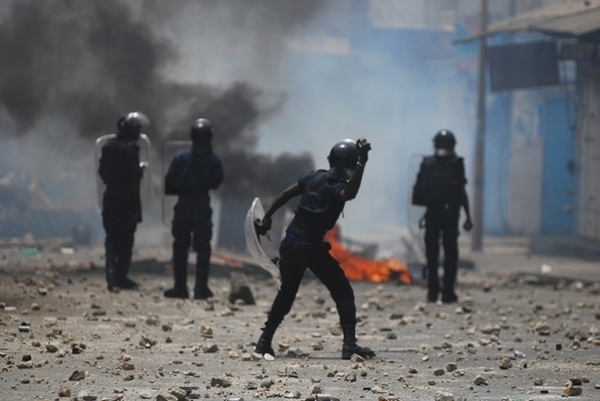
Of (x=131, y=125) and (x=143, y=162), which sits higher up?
(x=131, y=125)

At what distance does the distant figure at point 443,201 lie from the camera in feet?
Result: 39.2

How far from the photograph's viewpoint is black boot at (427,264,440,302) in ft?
39.9

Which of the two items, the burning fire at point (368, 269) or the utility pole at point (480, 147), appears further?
the utility pole at point (480, 147)

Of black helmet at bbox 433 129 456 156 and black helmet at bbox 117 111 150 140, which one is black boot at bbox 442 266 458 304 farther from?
black helmet at bbox 117 111 150 140

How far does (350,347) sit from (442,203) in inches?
173

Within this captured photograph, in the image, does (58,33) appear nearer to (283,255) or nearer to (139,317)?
(139,317)

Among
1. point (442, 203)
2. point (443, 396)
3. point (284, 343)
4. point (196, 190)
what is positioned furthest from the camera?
point (442, 203)

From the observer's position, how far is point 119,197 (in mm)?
11641

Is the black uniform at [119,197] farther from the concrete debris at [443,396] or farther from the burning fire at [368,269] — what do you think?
the concrete debris at [443,396]

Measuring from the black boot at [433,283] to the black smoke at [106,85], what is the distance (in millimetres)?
6631

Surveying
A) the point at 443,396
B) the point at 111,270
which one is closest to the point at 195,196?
the point at 111,270

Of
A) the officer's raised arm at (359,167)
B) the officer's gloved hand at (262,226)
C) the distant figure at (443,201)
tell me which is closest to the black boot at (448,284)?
the distant figure at (443,201)

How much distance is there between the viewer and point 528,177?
29703 mm

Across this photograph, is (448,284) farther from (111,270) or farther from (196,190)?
(111,270)
